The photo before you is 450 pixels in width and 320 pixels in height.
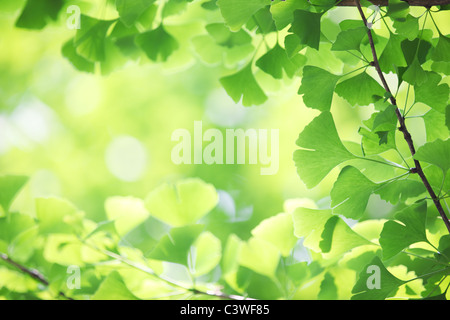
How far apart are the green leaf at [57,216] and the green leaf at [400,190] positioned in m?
0.39

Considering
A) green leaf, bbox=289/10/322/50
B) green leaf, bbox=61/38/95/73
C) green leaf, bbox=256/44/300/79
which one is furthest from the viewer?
green leaf, bbox=61/38/95/73

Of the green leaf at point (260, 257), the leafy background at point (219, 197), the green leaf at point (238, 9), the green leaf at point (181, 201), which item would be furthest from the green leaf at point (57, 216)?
the green leaf at point (238, 9)

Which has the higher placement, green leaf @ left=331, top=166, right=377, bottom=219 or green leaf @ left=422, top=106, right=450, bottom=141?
green leaf @ left=422, top=106, right=450, bottom=141

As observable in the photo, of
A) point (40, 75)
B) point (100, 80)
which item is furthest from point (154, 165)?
point (40, 75)

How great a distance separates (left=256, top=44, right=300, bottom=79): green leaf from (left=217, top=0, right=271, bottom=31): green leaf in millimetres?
70

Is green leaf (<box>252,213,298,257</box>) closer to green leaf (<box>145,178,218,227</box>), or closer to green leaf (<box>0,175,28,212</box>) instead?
green leaf (<box>145,178,218,227</box>)

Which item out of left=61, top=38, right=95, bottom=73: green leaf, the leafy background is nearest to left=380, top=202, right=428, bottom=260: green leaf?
the leafy background

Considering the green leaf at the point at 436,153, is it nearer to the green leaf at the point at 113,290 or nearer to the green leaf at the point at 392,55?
the green leaf at the point at 392,55

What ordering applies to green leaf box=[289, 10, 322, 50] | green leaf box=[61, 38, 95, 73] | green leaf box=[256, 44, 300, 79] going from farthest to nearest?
1. green leaf box=[61, 38, 95, 73]
2. green leaf box=[256, 44, 300, 79]
3. green leaf box=[289, 10, 322, 50]

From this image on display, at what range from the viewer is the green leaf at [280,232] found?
48 centimetres

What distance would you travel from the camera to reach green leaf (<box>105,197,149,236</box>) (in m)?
0.55

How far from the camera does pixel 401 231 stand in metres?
0.35

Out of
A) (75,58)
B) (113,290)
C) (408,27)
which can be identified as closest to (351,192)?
(408,27)
